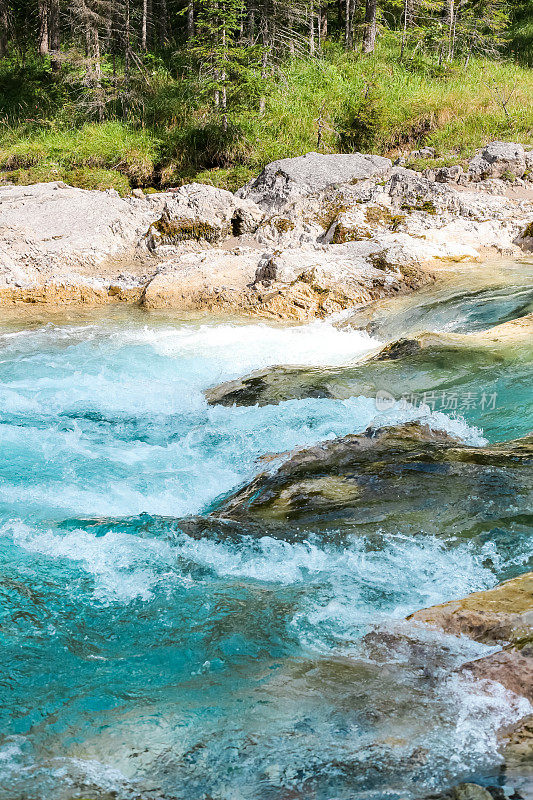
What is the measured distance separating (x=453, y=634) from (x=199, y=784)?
1161mm

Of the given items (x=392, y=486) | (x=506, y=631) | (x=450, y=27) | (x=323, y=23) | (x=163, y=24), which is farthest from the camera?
(x=323, y=23)

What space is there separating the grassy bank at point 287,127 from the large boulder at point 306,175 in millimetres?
2215

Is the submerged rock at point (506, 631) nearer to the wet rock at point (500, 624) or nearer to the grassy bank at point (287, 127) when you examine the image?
the wet rock at point (500, 624)

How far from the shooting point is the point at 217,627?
2943mm

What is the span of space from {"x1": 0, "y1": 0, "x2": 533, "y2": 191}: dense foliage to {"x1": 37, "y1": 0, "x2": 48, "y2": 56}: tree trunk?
2.38 ft

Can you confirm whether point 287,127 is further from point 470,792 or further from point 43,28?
point 470,792

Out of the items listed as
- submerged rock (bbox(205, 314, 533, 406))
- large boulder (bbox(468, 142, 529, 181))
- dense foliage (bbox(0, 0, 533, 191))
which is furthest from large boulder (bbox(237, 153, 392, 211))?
submerged rock (bbox(205, 314, 533, 406))

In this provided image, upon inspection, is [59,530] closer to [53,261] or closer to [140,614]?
[140,614]

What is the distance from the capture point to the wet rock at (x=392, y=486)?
3740 millimetres

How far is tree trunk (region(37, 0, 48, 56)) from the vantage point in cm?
2047

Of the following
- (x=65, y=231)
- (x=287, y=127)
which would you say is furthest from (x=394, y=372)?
(x=287, y=127)

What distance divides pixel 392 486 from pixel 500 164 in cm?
925

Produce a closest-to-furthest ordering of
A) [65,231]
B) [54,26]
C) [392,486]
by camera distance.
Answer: [392,486] → [65,231] → [54,26]

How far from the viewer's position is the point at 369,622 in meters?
2.93
